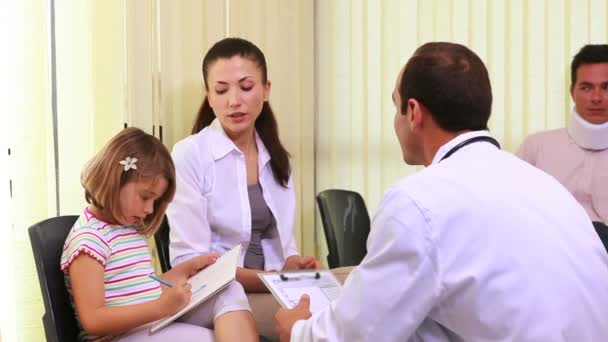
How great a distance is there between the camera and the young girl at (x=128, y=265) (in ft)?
5.29

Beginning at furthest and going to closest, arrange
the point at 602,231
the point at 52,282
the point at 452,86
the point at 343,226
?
the point at 343,226 → the point at 602,231 → the point at 52,282 → the point at 452,86

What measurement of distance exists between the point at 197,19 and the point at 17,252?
1.13 meters

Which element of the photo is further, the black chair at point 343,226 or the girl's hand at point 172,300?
the black chair at point 343,226

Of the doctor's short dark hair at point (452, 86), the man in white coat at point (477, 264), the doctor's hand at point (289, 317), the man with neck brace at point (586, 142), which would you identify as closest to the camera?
the man in white coat at point (477, 264)

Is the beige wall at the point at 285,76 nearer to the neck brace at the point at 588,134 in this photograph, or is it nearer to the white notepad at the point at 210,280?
the neck brace at the point at 588,134

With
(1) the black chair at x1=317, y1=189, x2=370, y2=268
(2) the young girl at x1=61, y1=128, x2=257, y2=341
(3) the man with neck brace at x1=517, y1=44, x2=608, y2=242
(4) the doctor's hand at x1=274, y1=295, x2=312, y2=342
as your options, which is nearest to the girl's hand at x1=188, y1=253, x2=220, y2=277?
(2) the young girl at x1=61, y1=128, x2=257, y2=341

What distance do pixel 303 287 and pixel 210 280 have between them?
23cm

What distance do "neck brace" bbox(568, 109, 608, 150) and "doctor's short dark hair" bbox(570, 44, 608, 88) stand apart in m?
0.18

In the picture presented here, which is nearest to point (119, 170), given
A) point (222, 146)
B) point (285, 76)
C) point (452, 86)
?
point (222, 146)

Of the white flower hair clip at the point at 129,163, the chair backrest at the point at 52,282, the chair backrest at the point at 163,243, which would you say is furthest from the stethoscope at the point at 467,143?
the chair backrest at the point at 163,243

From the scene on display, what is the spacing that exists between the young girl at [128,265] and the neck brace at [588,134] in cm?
170

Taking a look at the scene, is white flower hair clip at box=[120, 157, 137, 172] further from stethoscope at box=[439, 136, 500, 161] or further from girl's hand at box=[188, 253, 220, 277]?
stethoscope at box=[439, 136, 500, 161]

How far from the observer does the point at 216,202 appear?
2.23 m

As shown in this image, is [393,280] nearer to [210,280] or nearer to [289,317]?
[289,317]
